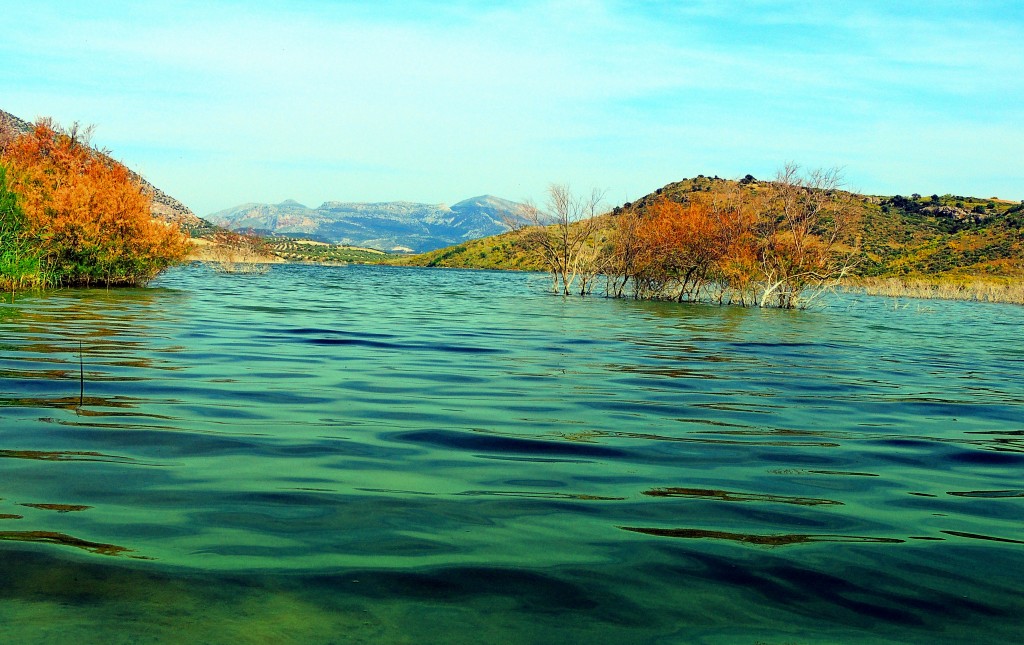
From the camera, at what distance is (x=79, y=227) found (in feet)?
103

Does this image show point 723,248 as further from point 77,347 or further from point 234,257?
point 234,257

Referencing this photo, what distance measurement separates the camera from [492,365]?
45.6 ft

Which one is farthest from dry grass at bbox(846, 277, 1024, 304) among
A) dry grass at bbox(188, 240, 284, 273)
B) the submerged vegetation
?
dry grass at bbox(188, 240, 284, 273)

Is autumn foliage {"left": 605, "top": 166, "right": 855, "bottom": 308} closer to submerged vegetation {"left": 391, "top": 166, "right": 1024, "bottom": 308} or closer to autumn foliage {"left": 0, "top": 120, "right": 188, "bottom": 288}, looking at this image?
submerged vegetation {"left": 391, "top": 166, "right": 1024, "bottom": 308}

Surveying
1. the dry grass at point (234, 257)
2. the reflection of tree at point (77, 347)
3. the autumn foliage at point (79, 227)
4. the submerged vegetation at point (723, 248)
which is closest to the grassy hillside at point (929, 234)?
the submerged vegetation at point (723, 248)

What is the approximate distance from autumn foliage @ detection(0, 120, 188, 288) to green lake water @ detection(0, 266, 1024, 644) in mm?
18792

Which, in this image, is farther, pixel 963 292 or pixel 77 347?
pixel 963 292

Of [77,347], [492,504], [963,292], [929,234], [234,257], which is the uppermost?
[929,234]

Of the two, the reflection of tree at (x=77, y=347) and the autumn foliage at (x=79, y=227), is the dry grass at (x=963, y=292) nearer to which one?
the autumn foliage at (x=79, y=227)

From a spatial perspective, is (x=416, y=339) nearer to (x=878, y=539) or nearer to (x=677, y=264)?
(x=878, y=539)

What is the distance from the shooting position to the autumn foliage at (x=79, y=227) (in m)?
28.7

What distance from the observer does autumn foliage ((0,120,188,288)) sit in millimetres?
28734

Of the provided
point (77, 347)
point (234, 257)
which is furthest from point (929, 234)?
point (77, 347)

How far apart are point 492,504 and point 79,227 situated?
3175cm
